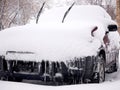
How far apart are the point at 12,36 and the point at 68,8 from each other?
80.3 inches

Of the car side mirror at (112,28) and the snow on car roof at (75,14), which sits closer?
the car side mirror at (112,28)

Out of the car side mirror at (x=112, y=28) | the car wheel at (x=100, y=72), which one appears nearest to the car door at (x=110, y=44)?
the car side mirror at (x=112, y=28)

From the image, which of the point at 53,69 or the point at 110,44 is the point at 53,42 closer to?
the point at 53,69

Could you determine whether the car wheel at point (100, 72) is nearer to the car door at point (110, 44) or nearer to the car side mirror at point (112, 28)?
→ the car door at point (110, 44)

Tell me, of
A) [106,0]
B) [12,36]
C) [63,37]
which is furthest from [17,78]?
[106,0]

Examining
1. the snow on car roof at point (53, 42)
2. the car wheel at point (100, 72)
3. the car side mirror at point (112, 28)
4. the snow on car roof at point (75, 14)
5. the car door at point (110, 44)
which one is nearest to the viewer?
the snow on car roof at point (53, 42)

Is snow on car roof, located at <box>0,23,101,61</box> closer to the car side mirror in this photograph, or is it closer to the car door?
the car door

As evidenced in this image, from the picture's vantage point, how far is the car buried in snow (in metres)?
6.13

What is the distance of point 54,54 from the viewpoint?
605cm

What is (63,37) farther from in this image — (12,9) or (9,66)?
(12,9)

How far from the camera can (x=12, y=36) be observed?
6730 mm

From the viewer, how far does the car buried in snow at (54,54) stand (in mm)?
6133

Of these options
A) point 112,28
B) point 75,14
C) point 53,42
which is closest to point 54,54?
point 53,42

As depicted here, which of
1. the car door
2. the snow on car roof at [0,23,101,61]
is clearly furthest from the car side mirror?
the snow on car roof at [0,23,101,61]
